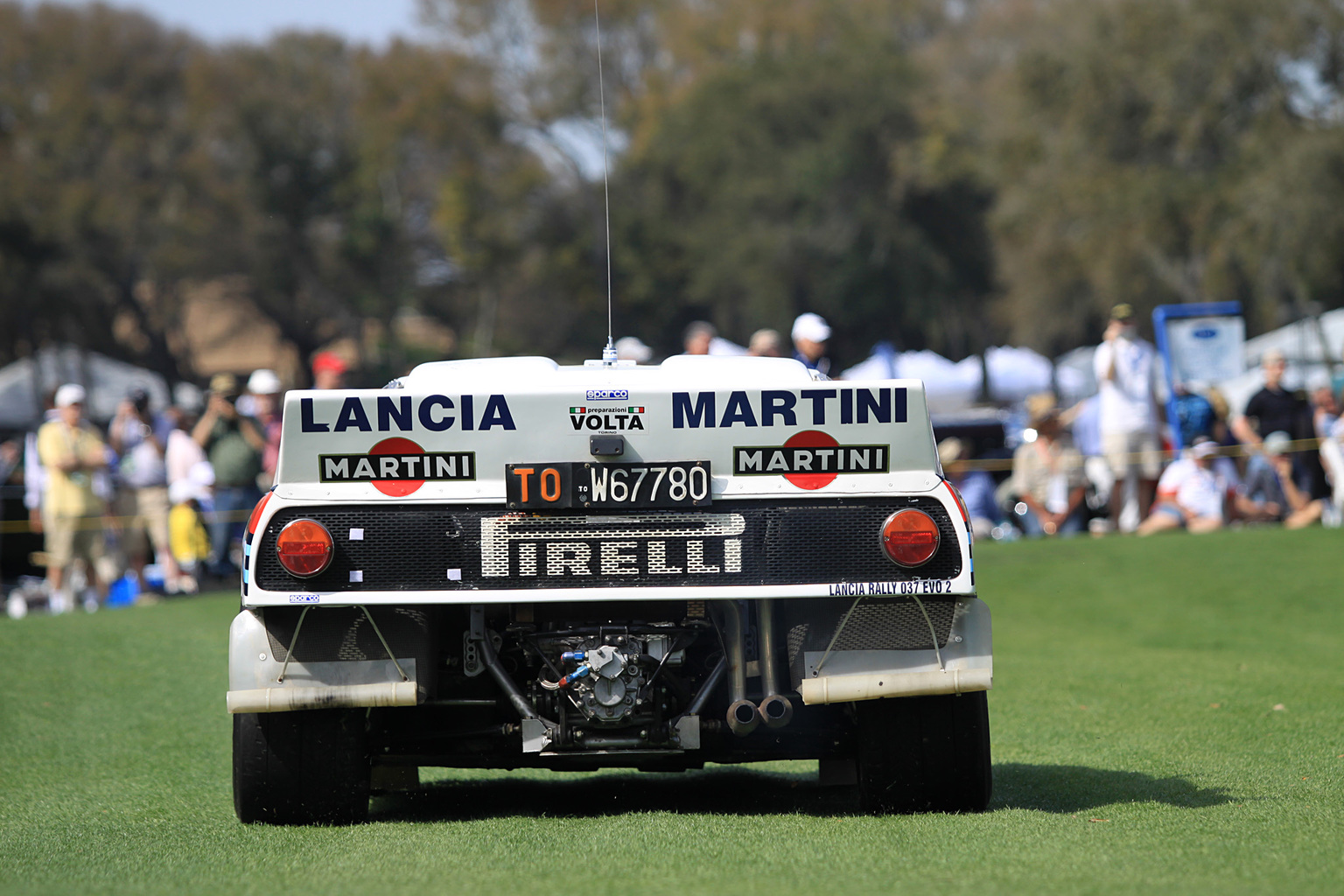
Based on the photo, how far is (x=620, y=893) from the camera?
4.47m

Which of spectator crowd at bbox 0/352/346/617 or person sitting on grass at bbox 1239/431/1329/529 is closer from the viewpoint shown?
spectator crowd at bbox 0/352/346/617

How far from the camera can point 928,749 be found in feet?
18.5

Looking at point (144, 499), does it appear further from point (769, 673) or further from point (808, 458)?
point (808, 458)

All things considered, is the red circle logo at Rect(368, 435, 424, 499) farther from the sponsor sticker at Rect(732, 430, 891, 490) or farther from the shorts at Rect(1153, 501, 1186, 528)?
the shorts at Rect(1153, 501, 1186, 528)

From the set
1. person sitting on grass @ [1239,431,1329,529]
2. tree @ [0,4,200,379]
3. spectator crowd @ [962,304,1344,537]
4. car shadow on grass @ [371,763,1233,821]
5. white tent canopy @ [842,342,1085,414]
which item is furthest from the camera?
tree @ [0,4,200,379]

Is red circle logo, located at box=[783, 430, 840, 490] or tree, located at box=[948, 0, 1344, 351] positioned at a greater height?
tree, located at box=[948, 0, 1344, 351]

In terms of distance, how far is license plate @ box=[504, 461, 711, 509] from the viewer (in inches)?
209

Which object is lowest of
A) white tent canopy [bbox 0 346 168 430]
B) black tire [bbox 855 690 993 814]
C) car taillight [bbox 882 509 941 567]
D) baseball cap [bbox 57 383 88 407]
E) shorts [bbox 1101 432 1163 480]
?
black tire [bbox 855 690 993 814]

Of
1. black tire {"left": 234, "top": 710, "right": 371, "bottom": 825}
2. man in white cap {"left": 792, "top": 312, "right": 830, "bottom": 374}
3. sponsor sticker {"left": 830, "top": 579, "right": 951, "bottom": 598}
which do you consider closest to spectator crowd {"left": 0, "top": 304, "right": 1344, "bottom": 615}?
man in white cap {"left": 792, "top": 312, "right": 830, "bottom": 374}

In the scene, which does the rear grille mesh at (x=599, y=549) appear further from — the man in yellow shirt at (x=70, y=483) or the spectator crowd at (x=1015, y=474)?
the man in yellow shirt at (x=70, y=483)

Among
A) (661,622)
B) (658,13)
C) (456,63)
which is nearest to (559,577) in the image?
(661,622)

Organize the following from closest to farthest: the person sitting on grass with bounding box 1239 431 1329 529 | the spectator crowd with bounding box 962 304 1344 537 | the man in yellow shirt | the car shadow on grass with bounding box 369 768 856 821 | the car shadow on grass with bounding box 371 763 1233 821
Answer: the car shadow on grass with bounding box 371 763 1233 821, the car shadow on grass with bounding box 369 768 856 821, the man in yellow shirt, the spectator crowd with bounding box 962 304 1344 537, the person sitting on grass with bounding box 1239 431 1329 529

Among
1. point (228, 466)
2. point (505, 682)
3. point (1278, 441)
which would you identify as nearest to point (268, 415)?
point (228, 466)

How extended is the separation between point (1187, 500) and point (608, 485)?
467 inches
